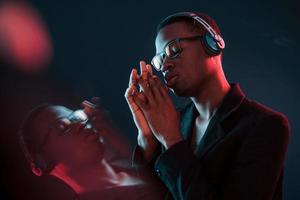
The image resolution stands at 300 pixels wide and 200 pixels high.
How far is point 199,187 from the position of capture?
1067 millimetres

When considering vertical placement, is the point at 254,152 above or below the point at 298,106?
above

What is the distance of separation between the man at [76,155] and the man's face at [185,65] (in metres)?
0.35

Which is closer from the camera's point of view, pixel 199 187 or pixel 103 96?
pixel 199 187

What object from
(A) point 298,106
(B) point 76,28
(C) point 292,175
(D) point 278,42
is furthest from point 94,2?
(C) point 292,175

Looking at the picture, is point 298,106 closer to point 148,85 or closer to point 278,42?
point 278,42

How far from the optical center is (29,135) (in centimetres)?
127

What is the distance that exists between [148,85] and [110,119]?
1.18 feet

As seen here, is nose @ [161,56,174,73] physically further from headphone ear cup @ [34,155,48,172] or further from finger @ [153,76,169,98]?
headphone ear cup @ [34,155,48,172]

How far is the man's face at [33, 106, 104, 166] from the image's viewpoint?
4.30 feet

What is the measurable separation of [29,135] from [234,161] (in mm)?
654

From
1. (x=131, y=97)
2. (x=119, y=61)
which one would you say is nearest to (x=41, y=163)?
(x=131, y=97)

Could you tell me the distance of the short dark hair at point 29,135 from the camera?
4.09ft

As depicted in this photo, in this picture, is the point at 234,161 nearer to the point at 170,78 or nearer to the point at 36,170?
the point at 170,78

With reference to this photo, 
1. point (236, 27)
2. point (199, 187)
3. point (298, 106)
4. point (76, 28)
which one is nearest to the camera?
point (199, 187)
